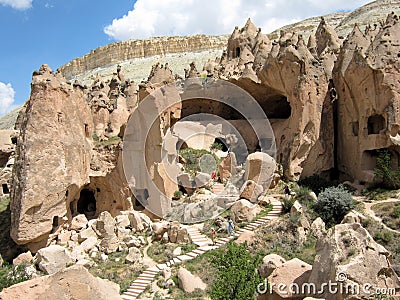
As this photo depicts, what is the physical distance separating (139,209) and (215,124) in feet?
40.2

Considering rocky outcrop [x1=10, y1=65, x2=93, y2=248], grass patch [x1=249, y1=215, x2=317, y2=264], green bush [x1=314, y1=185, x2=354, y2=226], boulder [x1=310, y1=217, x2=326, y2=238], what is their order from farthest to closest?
green bush [x1=314, y1=185, x2=354, y2=226]
rocky outcrop [x1=10, y1=65, x2=93, y2=248]
boulder [x1=310, y1=217, x2=326, y2=238]
grass patch [x1=249, y1=215, x2=317, y2=264]

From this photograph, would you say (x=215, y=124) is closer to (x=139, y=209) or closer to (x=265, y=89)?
(x=265, y=89)

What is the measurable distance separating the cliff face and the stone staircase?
72.1 metres

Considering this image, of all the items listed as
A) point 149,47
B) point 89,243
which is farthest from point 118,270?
point 149,47

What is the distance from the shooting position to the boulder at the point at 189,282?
1213 cm

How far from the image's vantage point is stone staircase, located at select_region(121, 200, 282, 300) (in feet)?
41.7

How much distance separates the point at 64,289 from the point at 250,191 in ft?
43.8

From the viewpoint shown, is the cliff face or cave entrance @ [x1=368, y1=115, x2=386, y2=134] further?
the cliff face

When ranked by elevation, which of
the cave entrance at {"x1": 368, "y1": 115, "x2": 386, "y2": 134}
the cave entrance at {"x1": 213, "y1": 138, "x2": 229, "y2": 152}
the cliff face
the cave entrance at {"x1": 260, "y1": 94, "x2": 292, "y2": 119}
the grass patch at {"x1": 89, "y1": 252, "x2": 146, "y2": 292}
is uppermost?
the cliff face

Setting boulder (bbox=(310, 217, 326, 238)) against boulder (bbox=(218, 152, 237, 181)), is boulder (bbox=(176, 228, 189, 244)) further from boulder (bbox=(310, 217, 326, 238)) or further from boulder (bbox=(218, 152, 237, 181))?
boulder (bbox=(218, 152, 237, 181))

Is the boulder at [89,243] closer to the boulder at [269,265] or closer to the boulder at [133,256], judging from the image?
the boulder at [133,256]

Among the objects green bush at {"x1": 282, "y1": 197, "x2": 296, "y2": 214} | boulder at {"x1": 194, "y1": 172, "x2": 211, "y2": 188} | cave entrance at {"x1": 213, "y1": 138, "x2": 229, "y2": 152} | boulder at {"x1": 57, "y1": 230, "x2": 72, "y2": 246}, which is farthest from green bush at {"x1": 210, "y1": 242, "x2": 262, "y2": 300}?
cave entrance at {"x1": 213, "y1": 138, "x2": 229, "y2": 152}

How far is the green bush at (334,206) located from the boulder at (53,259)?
435 inches

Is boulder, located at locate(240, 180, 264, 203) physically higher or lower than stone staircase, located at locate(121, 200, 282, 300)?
higher
